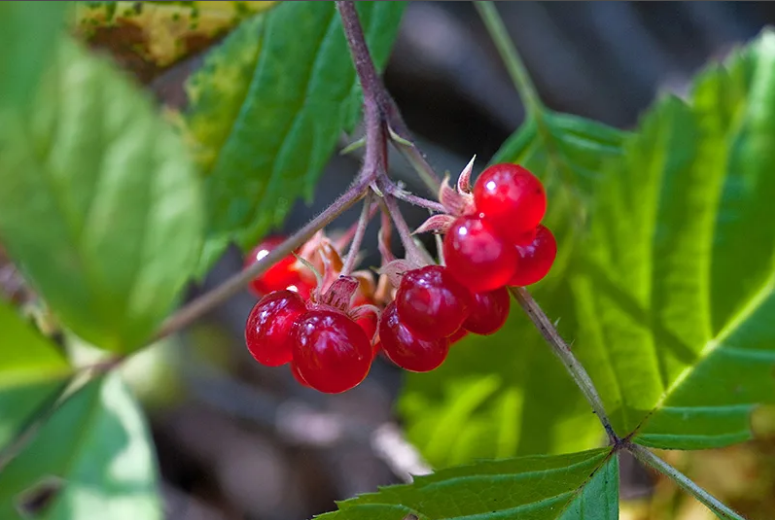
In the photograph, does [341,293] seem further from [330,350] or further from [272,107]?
[272,107]

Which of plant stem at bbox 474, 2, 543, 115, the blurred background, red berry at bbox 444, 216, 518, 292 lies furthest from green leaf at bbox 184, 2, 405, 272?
the blurred background

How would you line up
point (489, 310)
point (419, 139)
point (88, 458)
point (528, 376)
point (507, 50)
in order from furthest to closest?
point (419, 139)
point (528, 376)
point (507, 50)
point (88, 458)
point (489, 310)

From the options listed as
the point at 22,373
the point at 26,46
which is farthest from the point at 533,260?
the point at 22,373

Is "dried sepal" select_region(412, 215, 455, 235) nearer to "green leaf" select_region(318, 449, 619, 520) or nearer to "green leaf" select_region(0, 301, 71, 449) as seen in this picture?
"green leaf" select_region(318, 449, 619, 520)

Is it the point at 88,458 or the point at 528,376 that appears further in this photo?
the point at 528,376

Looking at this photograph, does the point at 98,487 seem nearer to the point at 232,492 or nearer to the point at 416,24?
the point at 232,492

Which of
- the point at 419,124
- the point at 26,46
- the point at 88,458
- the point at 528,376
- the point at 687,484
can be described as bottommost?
the point at 528,376
